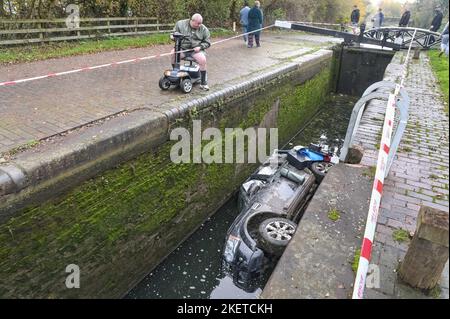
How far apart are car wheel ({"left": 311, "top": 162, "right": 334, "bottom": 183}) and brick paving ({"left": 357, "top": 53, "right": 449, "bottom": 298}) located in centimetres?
96

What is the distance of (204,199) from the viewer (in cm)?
764

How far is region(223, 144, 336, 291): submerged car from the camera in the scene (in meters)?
5.47

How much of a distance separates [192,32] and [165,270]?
4547 mm

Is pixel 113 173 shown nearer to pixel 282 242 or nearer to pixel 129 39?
pixel 282 242

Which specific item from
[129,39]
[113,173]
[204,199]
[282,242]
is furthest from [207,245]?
[129,39]

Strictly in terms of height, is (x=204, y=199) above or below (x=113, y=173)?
below

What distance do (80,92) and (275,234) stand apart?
451cm

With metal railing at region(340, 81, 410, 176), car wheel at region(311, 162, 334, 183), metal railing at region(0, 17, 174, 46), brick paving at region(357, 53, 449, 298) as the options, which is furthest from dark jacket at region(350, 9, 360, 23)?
metal railing at region(340, 81, 410, 176)

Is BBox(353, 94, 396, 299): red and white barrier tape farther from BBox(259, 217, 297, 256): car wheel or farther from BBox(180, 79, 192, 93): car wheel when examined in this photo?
BBox(180, 79, 192, 93): car wheel

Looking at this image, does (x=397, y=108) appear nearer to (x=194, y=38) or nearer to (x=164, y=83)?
(x=194, y=38)
